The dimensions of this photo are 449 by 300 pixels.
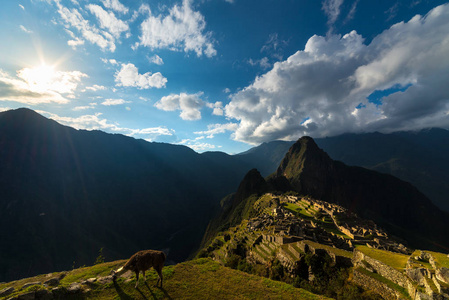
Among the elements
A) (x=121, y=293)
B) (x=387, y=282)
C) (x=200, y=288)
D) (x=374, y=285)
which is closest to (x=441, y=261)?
(x=387, y=282)

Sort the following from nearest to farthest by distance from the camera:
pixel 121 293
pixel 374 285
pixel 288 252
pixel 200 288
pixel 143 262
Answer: pixel 121 293, pixel 143 262, pixel 200 288, pixel 374 285, pixel 288 252

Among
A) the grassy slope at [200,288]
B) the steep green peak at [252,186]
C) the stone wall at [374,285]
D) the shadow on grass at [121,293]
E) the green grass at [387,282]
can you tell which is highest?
the shadow on grass at [121,293]

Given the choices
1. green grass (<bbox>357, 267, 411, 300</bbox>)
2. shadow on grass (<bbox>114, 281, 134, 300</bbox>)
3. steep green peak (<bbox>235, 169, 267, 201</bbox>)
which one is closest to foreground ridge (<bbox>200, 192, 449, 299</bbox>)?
green grass (<bbox>357, 267, 411, 300</bbox>)

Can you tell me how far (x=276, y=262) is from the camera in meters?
24.0

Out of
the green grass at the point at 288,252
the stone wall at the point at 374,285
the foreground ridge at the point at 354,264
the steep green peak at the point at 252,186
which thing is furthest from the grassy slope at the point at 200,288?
the steep green peak at the point at 252,186

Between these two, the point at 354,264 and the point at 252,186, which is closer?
the point at 354,264

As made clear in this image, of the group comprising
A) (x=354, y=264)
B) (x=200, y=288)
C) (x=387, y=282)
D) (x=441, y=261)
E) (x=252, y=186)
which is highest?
(x=441, y=261)

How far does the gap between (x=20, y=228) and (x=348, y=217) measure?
209m

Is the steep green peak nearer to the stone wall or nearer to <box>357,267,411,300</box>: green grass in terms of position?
the stone wall

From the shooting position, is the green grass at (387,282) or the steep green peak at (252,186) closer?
the green grass at (387,282)

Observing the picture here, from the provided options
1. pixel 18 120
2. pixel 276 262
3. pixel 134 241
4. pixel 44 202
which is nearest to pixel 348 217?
pixel 276 262

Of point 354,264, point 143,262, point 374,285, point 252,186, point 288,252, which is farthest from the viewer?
point 252,186

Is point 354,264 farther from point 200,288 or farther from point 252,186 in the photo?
point 252,186

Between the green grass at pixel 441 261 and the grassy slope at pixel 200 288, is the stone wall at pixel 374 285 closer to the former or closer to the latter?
the green grass at pixel 441 261
